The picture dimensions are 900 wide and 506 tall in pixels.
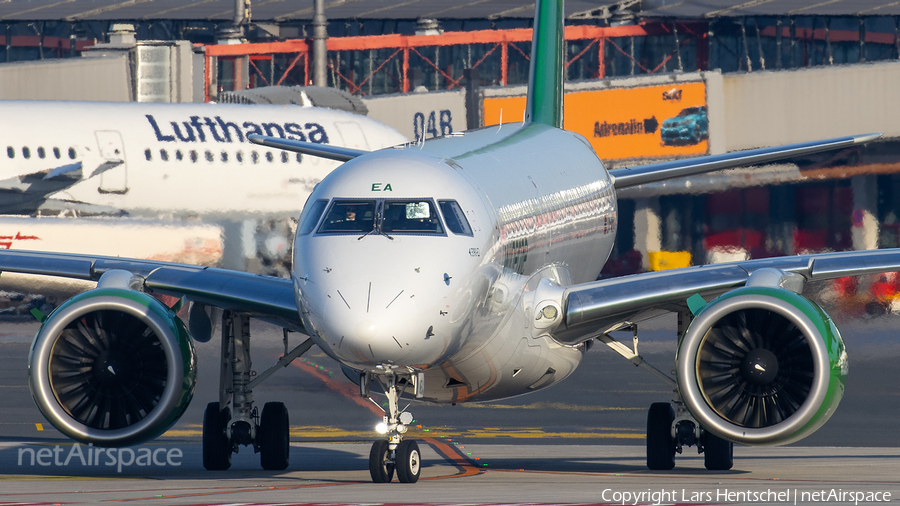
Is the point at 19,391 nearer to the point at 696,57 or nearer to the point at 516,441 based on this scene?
the point at 516,441

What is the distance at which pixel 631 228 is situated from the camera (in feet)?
200

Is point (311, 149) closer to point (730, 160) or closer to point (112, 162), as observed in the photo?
point (730, 160)

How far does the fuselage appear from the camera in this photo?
12.5 metres

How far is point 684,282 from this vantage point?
15594mm

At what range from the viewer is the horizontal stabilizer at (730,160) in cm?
2025

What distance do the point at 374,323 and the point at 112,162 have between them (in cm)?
2887

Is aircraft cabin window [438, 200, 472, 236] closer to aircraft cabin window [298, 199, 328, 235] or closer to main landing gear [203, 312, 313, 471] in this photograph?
aircraft cabin window [298, 199, 328, 235]

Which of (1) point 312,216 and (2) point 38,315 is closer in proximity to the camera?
(1) point 312,216

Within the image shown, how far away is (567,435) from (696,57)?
1998 inches

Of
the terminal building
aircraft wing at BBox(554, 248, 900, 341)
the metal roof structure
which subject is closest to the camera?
aircraft wing at BBox(554, 248, 900, 341)

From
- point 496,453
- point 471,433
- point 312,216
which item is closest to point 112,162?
point 471,433

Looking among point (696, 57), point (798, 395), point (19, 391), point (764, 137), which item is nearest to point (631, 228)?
point (764, 137)

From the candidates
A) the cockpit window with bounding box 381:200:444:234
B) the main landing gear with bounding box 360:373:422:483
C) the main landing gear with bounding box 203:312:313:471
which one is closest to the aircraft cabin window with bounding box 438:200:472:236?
the cockpit window with bounding box 381:200:444:234

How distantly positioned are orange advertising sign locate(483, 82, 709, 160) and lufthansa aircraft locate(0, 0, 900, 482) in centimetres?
3815
